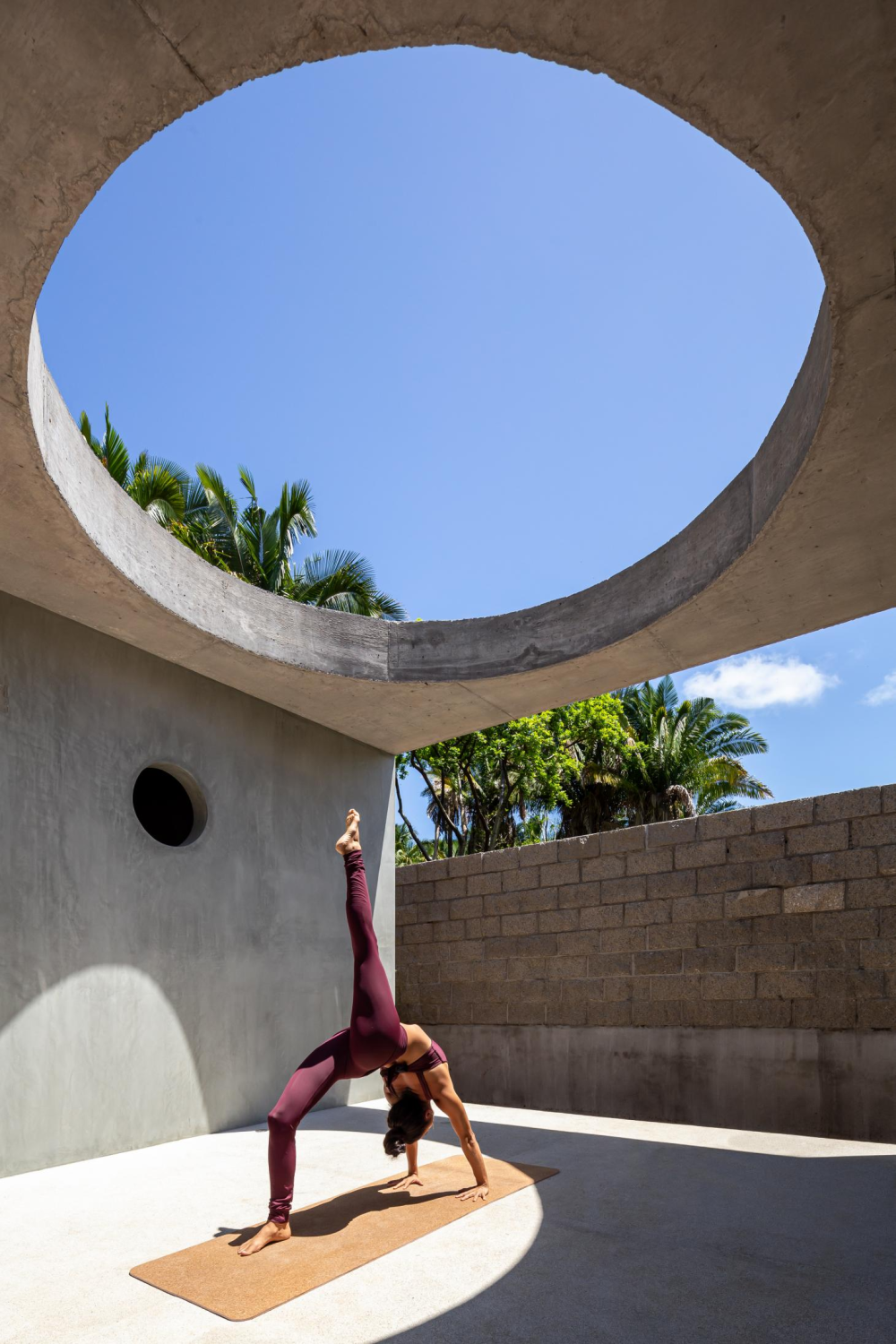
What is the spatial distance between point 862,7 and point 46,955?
5.72 meters

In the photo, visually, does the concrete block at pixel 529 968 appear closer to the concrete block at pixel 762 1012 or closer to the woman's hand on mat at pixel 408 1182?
the concrete block at pixel 762 1012

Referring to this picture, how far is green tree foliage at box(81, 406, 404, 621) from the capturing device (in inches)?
534

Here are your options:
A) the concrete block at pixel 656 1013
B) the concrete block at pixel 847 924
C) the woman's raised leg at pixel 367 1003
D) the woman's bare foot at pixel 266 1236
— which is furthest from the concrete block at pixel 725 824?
the woman's bare foot at pixel 266 1236

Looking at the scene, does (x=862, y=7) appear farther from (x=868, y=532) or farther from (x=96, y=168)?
(x=868, y=532)

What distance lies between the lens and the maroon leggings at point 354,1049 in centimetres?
335

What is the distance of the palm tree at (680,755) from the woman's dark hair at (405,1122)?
1857 cm

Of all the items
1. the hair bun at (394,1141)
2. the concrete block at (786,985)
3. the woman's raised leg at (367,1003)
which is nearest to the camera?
the woman's raised leg at (367,1003)

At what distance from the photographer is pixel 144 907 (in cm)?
577

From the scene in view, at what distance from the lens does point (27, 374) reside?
3410mm

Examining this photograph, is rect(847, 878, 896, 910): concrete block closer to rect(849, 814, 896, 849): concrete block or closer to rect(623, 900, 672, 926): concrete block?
rect(849, 814, 896, 849): concrete block

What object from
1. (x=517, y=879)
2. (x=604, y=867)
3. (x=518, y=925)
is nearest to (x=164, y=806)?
(x=517, y=879)

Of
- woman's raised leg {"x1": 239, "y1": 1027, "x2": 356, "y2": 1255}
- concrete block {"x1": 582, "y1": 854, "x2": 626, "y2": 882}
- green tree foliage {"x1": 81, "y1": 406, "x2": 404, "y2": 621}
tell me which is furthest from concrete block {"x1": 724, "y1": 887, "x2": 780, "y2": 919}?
green tree foliage {"x1": 81, "y1": 406, "x2": 404, "y2": 621}

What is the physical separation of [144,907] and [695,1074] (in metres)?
4.13

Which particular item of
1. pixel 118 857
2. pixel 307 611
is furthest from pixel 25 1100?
pixel 307 611
